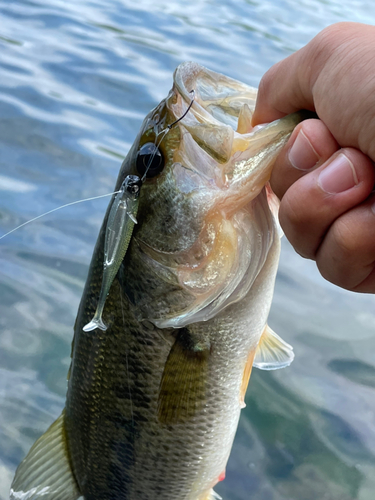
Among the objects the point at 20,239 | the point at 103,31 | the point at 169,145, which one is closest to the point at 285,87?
the point at 169,145

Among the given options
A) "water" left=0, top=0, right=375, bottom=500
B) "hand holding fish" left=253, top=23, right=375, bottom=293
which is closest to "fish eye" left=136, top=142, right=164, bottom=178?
"hand holding fish" left=253, top=23, right=375, bottom=293

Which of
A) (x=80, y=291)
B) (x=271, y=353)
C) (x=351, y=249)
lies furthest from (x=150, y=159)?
(x=80, y=291)

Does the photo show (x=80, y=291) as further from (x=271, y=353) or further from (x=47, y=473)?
(x=271, y=353)

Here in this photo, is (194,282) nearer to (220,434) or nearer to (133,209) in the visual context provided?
(133,209)

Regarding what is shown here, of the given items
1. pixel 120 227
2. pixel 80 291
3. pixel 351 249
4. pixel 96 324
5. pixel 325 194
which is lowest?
pixel 80 291

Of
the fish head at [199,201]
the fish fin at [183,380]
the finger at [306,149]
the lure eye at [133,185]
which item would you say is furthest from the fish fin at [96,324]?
the finger at [306,149]

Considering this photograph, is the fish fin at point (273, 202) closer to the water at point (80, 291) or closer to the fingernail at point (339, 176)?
the fingernail at point (339, 176)
